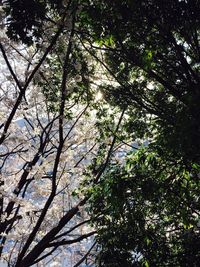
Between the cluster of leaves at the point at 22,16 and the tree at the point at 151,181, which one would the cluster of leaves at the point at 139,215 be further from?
the cluster of leaves at the point at 22,16

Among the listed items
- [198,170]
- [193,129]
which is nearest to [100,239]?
[198,170]

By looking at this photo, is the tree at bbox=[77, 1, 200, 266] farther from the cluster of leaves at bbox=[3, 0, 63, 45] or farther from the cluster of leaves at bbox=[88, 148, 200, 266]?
the cluster of leaves at bbox=[3, 0, 63, 45]

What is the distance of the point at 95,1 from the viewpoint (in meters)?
5.75

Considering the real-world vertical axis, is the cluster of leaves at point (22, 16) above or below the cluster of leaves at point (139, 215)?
above

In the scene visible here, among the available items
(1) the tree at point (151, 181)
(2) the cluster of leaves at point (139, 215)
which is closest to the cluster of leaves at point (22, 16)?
(1) the tree at point (151, 181)

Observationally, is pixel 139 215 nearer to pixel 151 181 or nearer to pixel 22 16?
pixel 151 181

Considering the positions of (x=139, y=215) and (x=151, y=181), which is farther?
(x=139, y=215)

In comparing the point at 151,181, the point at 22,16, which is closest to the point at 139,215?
the point at 151,181

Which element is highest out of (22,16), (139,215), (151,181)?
(22,16)

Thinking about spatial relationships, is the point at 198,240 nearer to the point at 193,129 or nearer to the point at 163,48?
the point at 193,129

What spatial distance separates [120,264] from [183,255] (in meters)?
0.94

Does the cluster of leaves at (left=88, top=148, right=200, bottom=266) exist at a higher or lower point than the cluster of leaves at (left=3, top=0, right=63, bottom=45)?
lower

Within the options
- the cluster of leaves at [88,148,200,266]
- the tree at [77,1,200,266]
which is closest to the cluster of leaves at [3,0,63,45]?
the tree at [77,1,200,266]

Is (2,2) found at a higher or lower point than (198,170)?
higher
